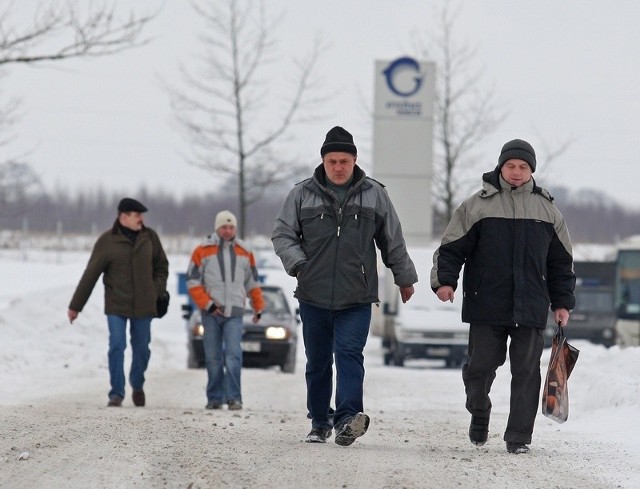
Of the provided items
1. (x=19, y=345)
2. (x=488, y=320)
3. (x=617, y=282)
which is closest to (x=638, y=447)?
(x=488, y=320)

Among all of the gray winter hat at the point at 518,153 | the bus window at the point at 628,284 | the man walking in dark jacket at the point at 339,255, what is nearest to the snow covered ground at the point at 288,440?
the man walking in dark jacket at the point at 339,255

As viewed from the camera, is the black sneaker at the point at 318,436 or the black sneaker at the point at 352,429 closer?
the black sneaker at the point at 352,429

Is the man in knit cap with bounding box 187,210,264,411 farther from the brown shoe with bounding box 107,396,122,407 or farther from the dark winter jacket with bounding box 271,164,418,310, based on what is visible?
the dark winter jacket with bounding box 271,164,418,310

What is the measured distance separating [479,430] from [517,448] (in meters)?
0.40

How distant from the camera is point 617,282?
34.3 m

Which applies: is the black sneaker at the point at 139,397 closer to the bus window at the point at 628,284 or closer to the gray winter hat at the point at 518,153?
the gray winter hat at the point at 518,153

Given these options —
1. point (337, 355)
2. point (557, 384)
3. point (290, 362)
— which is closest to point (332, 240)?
point (337, 355)

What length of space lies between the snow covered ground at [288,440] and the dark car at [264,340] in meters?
1.33

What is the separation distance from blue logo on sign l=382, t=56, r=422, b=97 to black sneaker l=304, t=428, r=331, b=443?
86.8 feet

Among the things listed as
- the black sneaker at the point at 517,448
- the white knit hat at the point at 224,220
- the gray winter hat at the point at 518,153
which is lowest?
the black sneaker at the point at 517,448

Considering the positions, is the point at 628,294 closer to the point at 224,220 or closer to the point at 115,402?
the point at 224,220

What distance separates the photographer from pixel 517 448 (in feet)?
26.1

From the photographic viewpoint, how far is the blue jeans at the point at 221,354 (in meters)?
12.2

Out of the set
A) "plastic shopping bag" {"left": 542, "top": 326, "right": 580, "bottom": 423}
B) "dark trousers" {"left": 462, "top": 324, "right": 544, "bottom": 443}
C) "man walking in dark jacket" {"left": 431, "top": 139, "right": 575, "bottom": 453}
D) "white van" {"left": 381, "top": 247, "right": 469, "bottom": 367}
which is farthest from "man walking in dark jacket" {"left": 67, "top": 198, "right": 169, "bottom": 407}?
"white van" {"left": 381, "top": 247, "right": 469, "bottom": 367}
